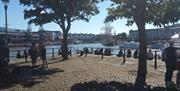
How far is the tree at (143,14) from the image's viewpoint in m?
15.9

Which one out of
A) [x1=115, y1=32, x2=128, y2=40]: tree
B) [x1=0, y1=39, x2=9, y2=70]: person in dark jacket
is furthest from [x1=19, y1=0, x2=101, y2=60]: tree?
[x1=115, y1=32, x2=128, y2=40]: tree

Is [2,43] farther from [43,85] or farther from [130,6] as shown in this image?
[130,6]

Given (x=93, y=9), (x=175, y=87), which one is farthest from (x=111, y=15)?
(x=93, y=9)

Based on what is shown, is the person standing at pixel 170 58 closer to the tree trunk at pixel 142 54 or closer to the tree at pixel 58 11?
the tree trunk at pixel 142 54

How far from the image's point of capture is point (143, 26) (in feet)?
52.4

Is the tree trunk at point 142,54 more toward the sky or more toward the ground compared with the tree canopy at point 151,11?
more toward the ground

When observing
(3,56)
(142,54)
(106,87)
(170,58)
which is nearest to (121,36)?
(3,56)

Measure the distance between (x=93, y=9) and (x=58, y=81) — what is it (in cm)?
2101

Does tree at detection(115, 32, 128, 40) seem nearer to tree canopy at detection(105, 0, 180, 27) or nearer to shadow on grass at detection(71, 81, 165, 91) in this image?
tree canopy at detection(105, 0, 180, 27)

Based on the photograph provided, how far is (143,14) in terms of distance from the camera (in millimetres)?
15891

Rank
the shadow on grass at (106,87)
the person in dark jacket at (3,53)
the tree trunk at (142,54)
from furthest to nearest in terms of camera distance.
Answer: the person in dark jacket at (3,53), the tree trunk at (142,54), the shadow on grass at (106,87)

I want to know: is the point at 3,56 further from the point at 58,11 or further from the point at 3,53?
the point at 58,11

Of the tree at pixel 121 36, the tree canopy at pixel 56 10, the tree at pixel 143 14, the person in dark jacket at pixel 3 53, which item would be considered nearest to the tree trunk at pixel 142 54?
the tree at pixel 143 14

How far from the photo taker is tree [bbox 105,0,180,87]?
1590 centimetres
